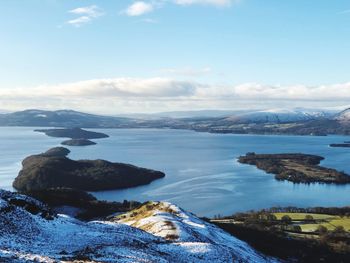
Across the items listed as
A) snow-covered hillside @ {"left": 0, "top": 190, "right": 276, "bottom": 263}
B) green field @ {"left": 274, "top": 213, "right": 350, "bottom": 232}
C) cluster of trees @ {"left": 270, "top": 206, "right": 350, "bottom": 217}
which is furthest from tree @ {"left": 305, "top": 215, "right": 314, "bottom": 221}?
snow-covered hillside @ {"left": 0, "top": 190, "right": 276, "bottom": 263}

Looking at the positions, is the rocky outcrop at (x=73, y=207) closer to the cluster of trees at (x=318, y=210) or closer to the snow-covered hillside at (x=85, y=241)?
the snow-covered hillside at (x=85, y=241)

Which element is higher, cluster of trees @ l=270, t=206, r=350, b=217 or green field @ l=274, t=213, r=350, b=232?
green field @ l=274, t=213, r=350, b=232

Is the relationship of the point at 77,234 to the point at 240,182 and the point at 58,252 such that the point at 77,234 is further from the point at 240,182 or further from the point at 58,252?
the point at 240,182

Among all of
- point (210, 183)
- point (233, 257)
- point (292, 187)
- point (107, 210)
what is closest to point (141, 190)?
point (210, 183)

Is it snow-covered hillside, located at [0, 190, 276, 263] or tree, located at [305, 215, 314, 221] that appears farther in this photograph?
tree, located at [305, 215, 314, 221]

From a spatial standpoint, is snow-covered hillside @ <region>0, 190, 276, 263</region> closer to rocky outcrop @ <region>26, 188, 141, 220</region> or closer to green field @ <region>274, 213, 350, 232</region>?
rocky outcrop @ <region>26, 188, 141, 220</region>

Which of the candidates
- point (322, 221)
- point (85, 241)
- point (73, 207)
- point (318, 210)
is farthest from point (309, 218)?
point (85, 241)

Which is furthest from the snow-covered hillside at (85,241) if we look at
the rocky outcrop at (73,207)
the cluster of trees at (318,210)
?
the cluster of trees at (318,210)
